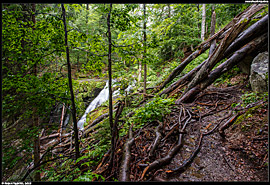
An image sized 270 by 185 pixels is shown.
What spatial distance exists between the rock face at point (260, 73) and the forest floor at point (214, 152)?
36.2 inches

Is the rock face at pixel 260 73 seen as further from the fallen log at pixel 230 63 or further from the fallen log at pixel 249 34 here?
the fallen log at pixel 249 34

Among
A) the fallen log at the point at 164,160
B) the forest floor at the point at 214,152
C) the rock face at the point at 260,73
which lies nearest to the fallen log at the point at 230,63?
the rock face at the point at 260,73

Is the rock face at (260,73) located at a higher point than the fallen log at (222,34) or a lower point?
lower

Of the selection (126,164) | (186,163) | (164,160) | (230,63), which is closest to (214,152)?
(186,163)

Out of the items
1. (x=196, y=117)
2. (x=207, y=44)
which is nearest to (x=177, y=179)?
(x=196, y=117)

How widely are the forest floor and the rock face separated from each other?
92 cm

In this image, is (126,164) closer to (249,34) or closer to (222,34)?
(249,34)

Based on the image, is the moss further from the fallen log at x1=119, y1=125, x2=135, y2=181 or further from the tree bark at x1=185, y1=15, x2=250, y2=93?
the fallen log at x1=119, y1=125, x2=135, y2=181

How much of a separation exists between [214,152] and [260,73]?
9.18 ft

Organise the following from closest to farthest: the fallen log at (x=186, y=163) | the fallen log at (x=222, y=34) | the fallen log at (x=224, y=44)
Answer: the fallen log at (x=186, y=163), the fallen log at (x=224, y=44), the fallen log at (x=222, y=34)

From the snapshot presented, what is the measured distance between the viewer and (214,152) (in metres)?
2.66

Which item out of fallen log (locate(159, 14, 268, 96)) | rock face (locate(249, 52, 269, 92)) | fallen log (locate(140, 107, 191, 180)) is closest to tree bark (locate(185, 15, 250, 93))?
fallen log (locate(159, 14, 268, 96))

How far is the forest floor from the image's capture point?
2162 mm

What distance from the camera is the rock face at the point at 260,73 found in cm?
346
